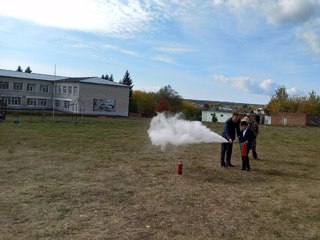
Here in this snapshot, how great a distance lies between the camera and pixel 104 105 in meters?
82.8

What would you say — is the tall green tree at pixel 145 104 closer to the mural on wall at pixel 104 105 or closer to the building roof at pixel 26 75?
the mural on wall at pixel 104 105

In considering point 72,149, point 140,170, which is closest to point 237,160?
point 140,170

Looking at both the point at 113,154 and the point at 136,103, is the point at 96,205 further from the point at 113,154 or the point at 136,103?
the point at 136,103

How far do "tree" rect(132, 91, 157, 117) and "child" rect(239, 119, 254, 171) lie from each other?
85.5 meters

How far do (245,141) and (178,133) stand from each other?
271 centimetres

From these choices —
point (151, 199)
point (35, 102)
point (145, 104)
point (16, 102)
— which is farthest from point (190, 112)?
point (151, 199)

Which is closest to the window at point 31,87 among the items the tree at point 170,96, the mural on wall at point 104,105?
the mural on wall at point 104,105

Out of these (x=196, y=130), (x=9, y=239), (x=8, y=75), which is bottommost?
(x=9, y=239)

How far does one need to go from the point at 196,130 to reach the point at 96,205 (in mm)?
7519

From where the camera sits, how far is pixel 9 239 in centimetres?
707

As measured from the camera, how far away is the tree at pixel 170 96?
111 metres

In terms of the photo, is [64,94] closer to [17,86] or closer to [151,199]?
[17,86]

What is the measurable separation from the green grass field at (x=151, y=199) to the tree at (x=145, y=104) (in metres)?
86.1

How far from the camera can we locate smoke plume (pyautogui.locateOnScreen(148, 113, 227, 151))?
15.6 m
